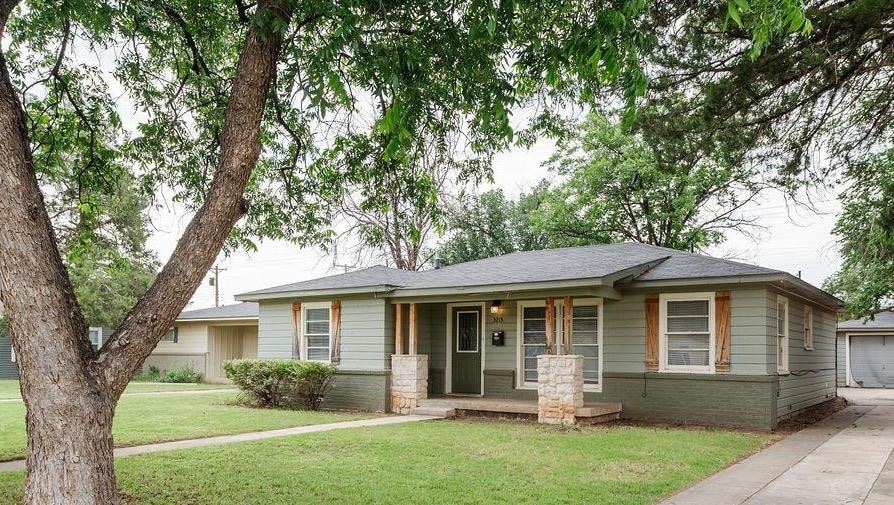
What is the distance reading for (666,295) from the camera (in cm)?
1249

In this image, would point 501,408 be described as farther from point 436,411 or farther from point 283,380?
point 283,380

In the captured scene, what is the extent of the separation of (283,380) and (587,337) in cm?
590

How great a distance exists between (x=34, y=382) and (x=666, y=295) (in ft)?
33.2

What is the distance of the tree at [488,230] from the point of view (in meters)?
27.9

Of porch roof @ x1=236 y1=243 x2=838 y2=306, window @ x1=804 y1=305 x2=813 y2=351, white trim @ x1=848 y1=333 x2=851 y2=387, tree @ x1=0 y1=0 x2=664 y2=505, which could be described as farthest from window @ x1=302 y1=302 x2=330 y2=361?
white trim @ x1=848 y1=333 x2=851 y2=387

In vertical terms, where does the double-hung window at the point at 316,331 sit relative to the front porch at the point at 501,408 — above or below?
above

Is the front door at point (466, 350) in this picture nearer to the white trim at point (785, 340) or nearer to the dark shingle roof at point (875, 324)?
the white trim at point (785, 340)

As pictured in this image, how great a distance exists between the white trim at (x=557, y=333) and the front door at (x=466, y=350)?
977 millimetres

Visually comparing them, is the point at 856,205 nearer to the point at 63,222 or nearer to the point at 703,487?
the point at 703,487

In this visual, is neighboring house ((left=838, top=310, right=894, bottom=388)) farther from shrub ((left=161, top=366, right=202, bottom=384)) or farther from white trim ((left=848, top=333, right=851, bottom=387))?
shrub ((left=161, top=366, right=202, bottom=384))

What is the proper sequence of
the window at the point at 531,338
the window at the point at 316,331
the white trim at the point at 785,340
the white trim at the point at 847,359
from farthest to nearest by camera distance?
the white trim at the point at 847,359 → the window at the point at 316,331 → the window at the point at 531,338 → the white trim at the point at 785,340

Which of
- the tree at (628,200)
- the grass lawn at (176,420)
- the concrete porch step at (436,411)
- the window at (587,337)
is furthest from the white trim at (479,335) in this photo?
the tree at (628,200)

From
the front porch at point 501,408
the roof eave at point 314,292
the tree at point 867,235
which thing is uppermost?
the tree at point 867,235

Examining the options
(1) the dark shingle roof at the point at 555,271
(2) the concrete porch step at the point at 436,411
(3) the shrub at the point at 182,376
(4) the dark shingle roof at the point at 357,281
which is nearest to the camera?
(1) the dark shingle roof at the point at 555,271
